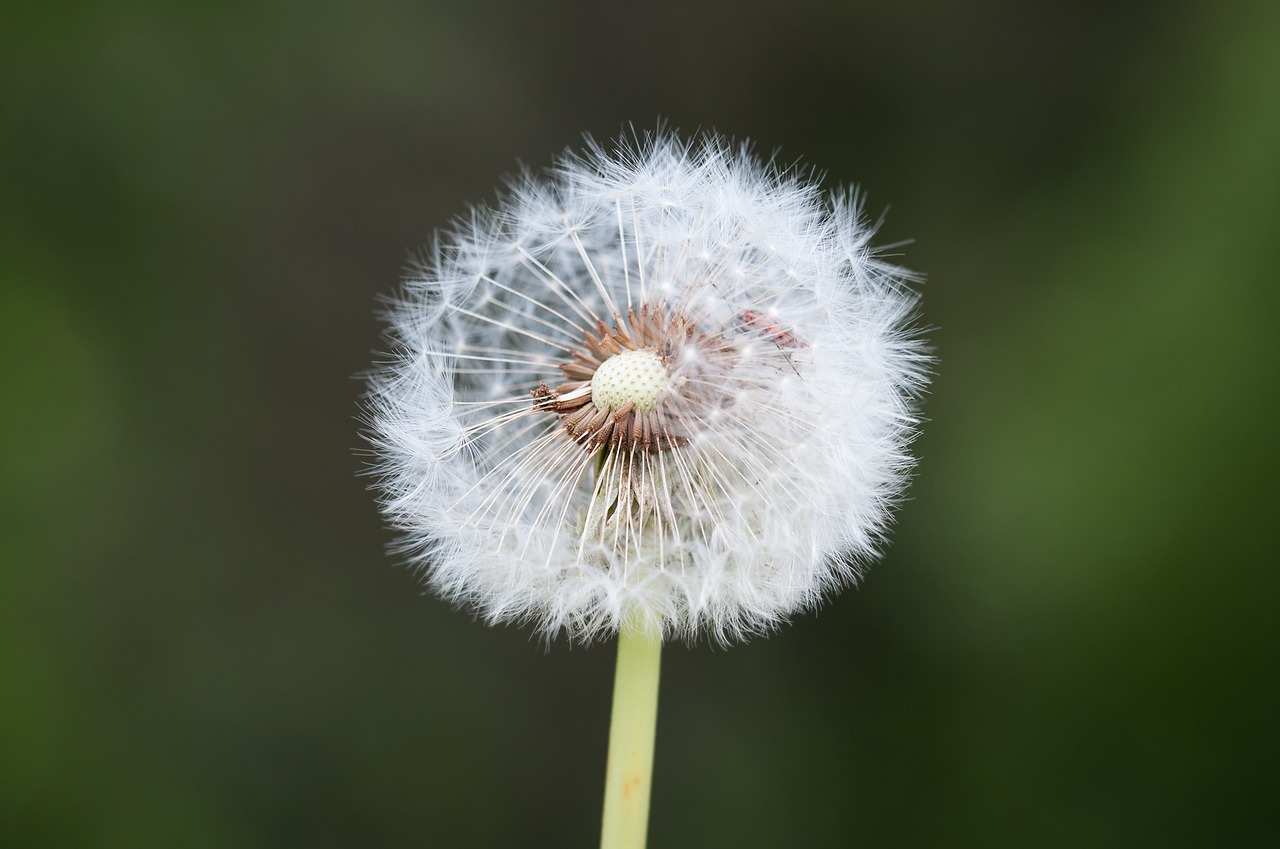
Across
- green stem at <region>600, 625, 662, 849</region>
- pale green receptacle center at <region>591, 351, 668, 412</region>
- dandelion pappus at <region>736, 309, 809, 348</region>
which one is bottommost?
green stem at <region>600, 625, 662, 849</region>

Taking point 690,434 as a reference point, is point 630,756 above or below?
below

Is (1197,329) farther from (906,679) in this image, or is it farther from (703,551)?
(703,551)

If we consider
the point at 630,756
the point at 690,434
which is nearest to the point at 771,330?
the point at 690,434

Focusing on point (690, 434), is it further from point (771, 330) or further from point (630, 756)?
point (630, 756)

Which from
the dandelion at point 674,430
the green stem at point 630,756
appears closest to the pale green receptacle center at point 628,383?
the dandelion at point 674,430

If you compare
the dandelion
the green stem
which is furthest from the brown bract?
the green stem

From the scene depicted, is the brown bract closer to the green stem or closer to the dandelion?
the dandelion

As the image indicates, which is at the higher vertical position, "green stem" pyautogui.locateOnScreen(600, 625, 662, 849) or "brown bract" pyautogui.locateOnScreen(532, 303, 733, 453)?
"brown bract" pyautogui.locateOnScreen(532, 303, 733, 453)

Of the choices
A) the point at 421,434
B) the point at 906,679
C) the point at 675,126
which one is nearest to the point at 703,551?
the point at 421,434
